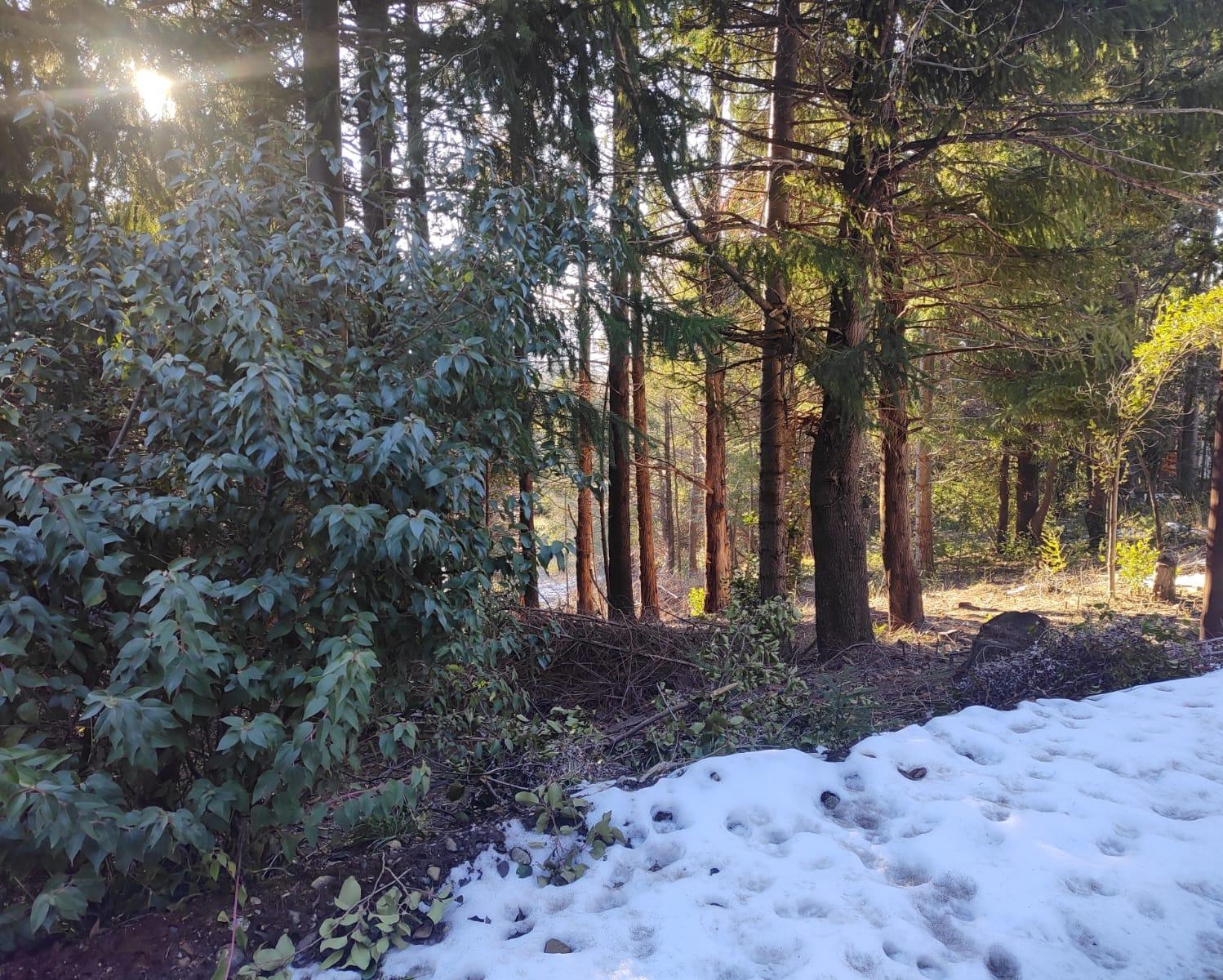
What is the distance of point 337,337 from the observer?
2988 millimetres

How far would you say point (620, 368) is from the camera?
308 inches

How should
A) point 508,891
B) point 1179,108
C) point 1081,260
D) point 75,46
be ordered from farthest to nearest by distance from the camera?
point 1081,260, point 1179,108, point 75,46, point 508,891

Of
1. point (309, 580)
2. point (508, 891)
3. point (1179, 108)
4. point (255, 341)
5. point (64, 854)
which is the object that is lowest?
point (508, 891)

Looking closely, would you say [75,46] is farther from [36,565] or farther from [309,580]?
[309,580]

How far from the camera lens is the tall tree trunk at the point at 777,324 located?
5918mm

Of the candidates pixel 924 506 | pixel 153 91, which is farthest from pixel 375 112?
pixel 924 506

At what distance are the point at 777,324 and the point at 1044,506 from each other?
15106mm

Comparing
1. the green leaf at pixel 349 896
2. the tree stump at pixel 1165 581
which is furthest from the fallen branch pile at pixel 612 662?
the tree stump at pixel 1165 581

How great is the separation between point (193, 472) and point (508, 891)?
194 centimetres

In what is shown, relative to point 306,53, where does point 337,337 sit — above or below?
below

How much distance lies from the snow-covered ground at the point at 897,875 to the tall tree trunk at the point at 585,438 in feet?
5.46

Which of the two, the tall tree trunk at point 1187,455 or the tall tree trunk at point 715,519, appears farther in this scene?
the tall tree trunk at point 1187,455

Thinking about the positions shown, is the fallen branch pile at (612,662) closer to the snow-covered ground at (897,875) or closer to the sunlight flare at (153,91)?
the snow-covered ground at (897,875)

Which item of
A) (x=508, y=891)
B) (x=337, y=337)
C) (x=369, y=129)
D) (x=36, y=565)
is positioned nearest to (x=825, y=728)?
(x=508, y=891)
